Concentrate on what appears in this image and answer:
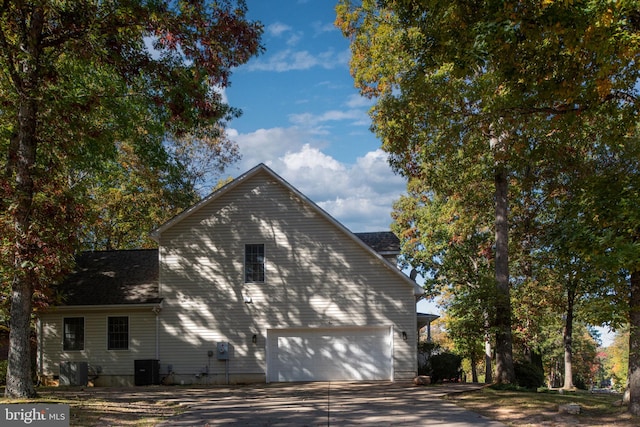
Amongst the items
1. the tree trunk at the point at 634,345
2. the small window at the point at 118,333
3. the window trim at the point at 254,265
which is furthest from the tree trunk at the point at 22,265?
the tree trunk at the point at 634,345

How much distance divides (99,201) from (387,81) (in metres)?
16.8

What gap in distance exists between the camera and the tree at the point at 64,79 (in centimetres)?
1315

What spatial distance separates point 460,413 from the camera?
40.6ft

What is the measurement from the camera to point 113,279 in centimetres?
2314

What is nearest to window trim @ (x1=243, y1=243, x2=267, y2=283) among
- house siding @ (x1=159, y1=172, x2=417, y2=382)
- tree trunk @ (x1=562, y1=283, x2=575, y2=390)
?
house siding @ (x1=159, y1=172, x2=417, y2=382)

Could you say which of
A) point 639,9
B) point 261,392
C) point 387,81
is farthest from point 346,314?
point 639,9

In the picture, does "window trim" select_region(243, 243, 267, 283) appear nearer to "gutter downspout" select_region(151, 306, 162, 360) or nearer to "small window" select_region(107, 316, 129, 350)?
"gutter downspout" select_region(151, 306, 162, 360)

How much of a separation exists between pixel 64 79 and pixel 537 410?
14.2 metres

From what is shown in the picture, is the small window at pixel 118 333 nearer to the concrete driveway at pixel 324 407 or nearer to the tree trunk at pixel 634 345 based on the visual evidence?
the concrete driveway at pixel 324 407

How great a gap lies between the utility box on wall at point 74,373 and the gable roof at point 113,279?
7.51 ft

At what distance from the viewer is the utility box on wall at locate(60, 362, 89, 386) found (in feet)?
68.2

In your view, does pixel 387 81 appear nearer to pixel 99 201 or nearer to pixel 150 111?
pixel 150 111

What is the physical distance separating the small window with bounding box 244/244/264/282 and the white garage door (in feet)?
7.19

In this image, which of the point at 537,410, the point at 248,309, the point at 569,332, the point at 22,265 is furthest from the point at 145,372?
the point at 569,332
